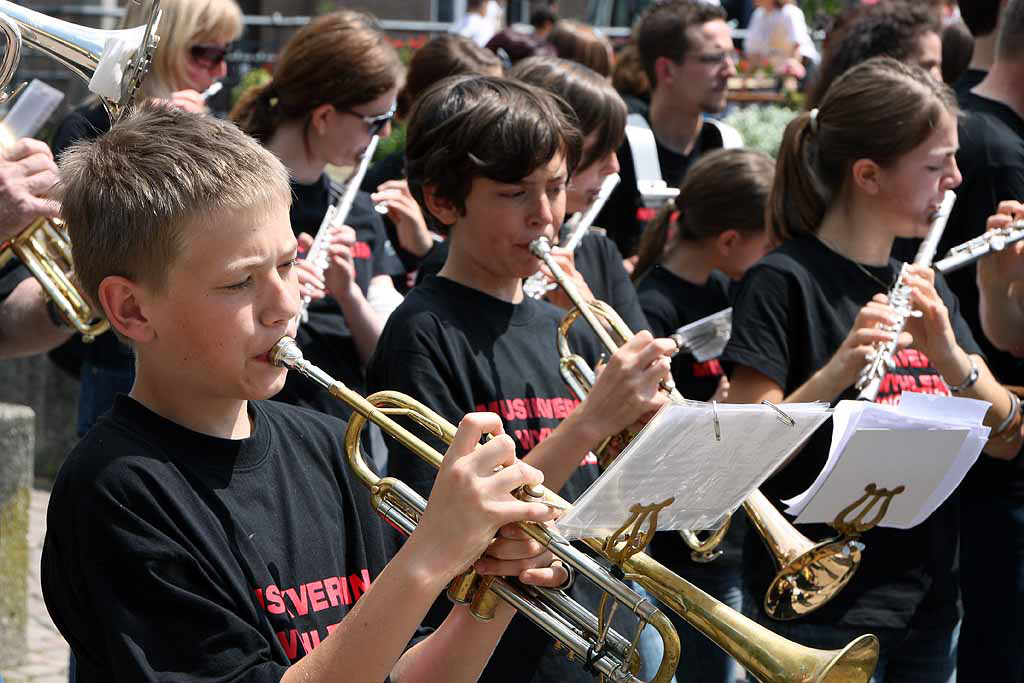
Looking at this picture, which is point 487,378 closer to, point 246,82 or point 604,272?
point 604,272

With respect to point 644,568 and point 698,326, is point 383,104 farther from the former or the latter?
point 644,568

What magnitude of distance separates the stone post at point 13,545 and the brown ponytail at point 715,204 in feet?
7.70

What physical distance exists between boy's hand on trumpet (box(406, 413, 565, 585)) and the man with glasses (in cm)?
370

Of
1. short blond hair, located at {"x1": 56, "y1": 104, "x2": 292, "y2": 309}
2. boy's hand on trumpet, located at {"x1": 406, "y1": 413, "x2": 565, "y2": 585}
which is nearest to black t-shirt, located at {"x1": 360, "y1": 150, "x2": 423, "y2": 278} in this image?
short blond hair, located at {"x1": 56, "y1": 104, "x2": 292, "y2": 309}

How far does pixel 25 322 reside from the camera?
332 centimetres

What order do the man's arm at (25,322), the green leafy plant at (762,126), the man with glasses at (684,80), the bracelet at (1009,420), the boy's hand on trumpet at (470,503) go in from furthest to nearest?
1. the green leafy plant at (762,126)
2. the man with glasses at (684,80)
3. the bracelet at (1009,420)
4. the man's arm at (25,322)
5. the boy's hand on trumpet at (470,503)

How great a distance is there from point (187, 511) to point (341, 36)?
8.11ft

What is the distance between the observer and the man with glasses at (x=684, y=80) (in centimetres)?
572

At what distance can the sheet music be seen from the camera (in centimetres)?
263

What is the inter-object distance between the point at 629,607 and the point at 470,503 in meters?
0.33

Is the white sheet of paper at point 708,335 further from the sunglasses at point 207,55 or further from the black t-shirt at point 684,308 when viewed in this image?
the sunglasses at point 207,55

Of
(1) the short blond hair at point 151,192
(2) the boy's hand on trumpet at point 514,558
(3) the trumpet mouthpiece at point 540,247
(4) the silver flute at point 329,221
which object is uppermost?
(1) the short blond hair at point 151,192

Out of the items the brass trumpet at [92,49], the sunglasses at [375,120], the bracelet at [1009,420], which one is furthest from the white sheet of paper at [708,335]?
the brass trumpet at [92,49]

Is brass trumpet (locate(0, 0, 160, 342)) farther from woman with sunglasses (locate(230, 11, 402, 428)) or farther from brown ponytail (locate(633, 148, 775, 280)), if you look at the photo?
brown ponytail (locate(633, 148, 775, 280))
